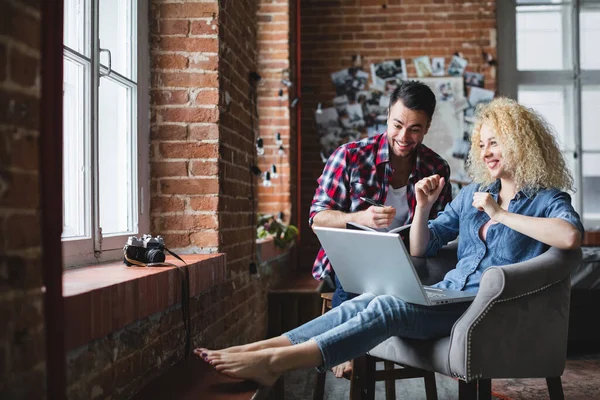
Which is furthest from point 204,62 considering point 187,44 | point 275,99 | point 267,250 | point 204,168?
point 275,99

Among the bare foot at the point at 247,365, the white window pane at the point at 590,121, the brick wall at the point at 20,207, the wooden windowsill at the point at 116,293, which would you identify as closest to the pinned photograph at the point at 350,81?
the white window pane at the point at 590,121

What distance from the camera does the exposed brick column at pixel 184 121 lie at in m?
2.64

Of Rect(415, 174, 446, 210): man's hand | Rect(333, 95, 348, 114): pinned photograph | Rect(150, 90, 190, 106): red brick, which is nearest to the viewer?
Rect(415, 174, 446, 210): man's hand

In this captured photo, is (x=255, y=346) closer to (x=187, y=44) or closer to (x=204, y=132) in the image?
(x=204, y=132)

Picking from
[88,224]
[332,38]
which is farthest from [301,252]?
[88,224]

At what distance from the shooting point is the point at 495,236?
89.4 inches

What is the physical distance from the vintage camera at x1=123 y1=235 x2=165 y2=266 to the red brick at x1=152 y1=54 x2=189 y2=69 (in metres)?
0.81

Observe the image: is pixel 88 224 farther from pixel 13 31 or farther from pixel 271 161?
pixel 271 161

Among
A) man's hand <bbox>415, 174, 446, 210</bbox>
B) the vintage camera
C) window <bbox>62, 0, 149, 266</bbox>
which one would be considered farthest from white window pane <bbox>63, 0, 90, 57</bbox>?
man's hand <bbox>415, 174, 446, 210</bbox>

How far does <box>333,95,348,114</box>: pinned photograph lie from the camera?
18.5 ft

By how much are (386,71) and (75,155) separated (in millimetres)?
4003

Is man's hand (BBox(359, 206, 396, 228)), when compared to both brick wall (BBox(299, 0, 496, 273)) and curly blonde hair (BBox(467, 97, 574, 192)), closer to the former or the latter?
curly blonde hair (BBox(467, 97, 574, 192))

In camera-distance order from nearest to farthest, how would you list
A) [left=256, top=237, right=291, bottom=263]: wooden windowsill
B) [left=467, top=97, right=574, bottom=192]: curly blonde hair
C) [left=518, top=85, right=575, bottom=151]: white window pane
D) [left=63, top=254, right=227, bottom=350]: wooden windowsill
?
[left=63, top=254, right=227, bottom=350]: wooden windowsill → [left=467, top=97, right=574, bottom=192]: curly blonde hair → [left=256, top=237, right=291, bottom=263]: wooden windowsill → [left=518, top=85, right=575, bottom=151]: white window pane

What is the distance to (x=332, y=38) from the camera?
18.7 ft
